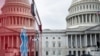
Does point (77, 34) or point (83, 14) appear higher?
point (83, 14)

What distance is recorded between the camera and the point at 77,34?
89750mm

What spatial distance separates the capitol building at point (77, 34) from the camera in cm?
8825

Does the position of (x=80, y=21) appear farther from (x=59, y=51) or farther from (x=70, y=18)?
(x=59, y=51)

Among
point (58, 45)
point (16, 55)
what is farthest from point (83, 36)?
point (16, 55)

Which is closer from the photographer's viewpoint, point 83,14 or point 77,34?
point 77,34

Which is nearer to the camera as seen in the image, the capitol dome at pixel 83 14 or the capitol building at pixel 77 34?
the capitol building at pixel 77 34

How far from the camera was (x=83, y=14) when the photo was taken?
96938mm

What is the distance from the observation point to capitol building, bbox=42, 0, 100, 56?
8825cm

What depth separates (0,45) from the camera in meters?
8.18

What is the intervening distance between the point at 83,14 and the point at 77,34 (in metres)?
10.4

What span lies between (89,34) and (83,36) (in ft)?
9.65

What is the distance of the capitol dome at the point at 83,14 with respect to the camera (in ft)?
313

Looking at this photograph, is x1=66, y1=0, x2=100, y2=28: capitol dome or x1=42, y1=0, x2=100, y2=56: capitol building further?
x1=66, y1=0, x2=100, y2=28: capitol dome

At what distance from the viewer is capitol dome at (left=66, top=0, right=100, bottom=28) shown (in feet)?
313
